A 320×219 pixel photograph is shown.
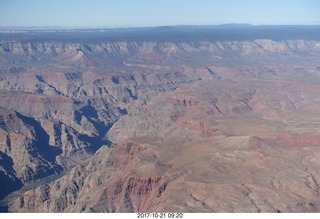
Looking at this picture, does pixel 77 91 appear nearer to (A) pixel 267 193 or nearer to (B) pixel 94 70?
(B) pixel 94 70

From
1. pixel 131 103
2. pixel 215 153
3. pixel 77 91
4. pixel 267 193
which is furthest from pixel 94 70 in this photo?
pixel 267 193

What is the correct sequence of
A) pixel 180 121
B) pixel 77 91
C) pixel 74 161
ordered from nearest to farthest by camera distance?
pixel 74 161 < pixel 180 121 < pixel 77 91

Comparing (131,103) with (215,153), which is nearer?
(215,153)

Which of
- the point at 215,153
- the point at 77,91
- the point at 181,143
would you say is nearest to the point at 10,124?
the point at 181,143

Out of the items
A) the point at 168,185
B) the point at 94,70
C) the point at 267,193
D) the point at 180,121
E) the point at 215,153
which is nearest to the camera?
the point at 267,193

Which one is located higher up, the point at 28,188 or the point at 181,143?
the point at 181,143

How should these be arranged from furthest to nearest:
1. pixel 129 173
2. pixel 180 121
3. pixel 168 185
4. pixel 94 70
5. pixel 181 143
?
pixel 94 70 → pixel 180 121 → pixel 181 143 → pixel 129 173 → pixel 168 185

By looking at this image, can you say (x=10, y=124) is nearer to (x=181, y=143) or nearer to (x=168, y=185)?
(x=181, y=143)

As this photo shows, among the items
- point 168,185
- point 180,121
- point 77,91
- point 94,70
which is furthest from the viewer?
point 94,70

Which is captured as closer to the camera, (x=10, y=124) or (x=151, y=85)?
(x=10, y=124)
